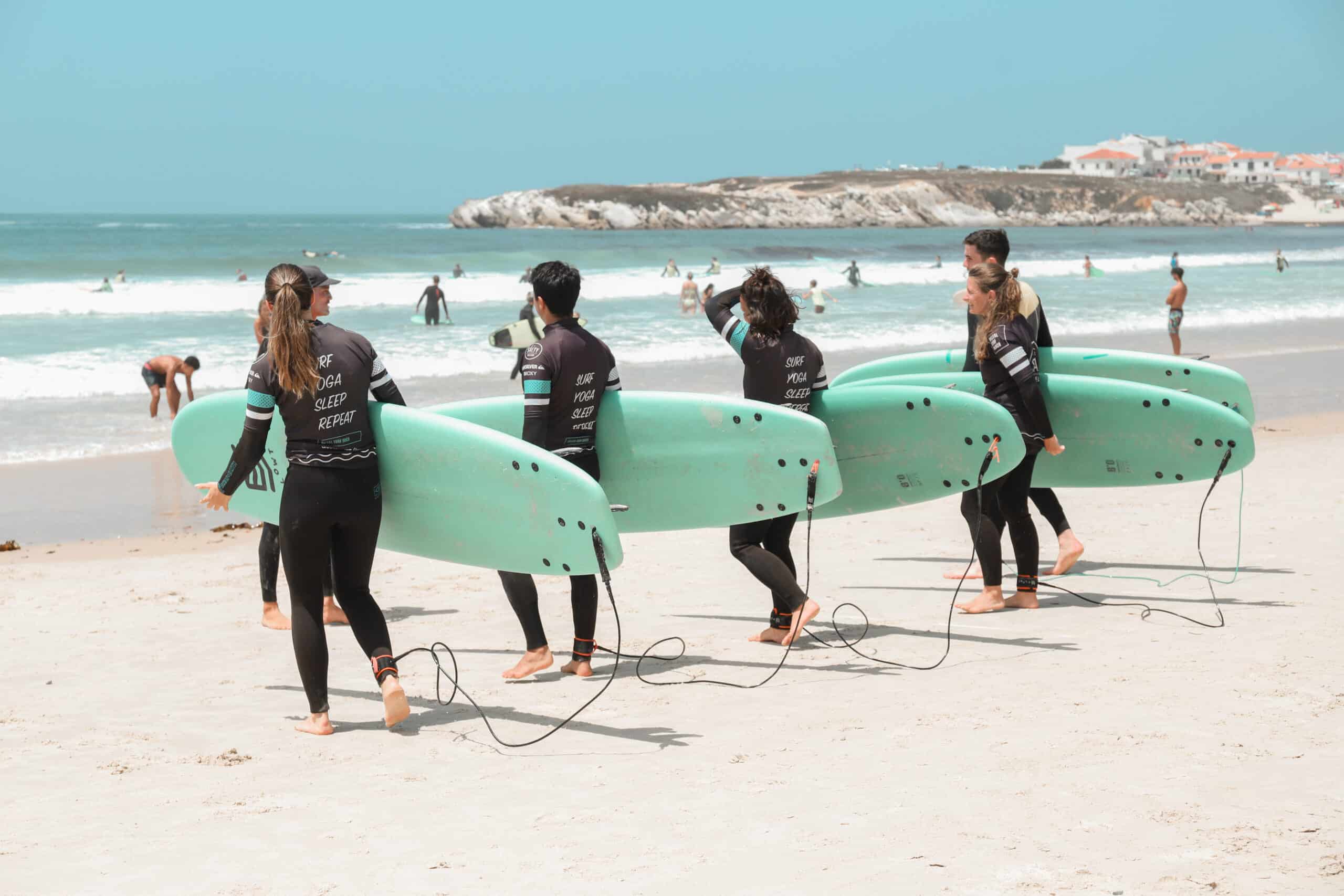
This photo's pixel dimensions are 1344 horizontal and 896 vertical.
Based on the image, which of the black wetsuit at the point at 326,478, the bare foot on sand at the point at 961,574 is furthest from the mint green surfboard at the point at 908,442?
the black wetsuit at the point at 326,478

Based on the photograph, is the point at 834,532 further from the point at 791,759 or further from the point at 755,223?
the point at 755,223

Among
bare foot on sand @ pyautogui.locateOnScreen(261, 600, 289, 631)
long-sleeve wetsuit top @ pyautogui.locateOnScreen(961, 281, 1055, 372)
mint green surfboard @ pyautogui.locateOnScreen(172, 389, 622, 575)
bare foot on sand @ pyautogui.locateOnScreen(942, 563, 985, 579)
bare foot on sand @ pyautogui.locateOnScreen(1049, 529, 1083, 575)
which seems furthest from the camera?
bare foot on sand @ pyautogui.locateOnScreen(942, 563, 985, 579)

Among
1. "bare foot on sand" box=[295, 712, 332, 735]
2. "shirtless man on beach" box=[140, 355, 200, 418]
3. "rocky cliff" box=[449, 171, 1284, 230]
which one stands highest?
"rocky cliff" box=[449, 171, 1284, 230]

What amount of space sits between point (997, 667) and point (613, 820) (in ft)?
5.92

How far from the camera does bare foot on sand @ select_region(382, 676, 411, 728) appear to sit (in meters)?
3.76

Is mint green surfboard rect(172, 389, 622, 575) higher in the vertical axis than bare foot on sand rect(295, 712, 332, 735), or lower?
higher

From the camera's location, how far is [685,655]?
4770 millimetres

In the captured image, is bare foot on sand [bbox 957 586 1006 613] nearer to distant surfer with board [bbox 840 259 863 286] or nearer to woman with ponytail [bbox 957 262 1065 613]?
woman with ponytail [bbox 957 262 1065 613]

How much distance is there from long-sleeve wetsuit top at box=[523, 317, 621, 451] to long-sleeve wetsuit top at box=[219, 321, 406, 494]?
23.2 inches

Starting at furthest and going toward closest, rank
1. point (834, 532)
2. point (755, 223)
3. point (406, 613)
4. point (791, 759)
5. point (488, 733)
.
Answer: point (755, 223)
point (834, 532)
point (406, 613)
point (488, 733)
point (791, 759)

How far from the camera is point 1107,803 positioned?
120 inches

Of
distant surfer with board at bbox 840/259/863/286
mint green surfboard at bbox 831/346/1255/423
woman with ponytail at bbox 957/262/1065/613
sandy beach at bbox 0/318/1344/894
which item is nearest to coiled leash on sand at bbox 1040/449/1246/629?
sandy beach at bbox 0/318/1344/894

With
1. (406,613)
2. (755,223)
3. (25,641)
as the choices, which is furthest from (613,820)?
(755,223)

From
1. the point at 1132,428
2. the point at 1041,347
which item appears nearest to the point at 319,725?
the point at 1041,347
